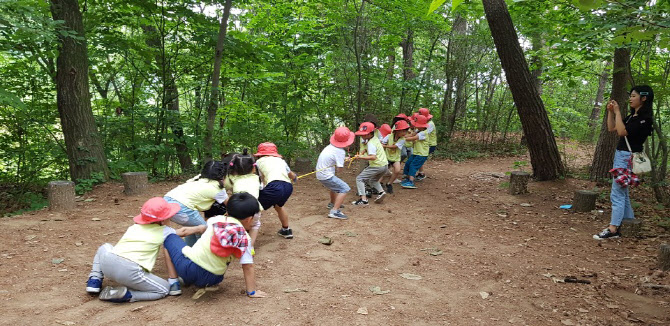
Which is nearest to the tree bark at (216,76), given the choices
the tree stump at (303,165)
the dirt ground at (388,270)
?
the tree stump at (303,165)

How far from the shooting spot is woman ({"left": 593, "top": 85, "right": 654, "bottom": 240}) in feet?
15.9

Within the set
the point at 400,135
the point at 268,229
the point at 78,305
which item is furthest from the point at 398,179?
the point at 78,305

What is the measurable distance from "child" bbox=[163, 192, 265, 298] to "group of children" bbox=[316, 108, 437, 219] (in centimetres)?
242

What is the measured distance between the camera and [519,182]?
7.51 m

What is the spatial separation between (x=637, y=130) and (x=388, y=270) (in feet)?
11.5

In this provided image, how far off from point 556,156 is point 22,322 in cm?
841

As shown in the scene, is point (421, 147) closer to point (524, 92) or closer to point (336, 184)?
point (524, 92)

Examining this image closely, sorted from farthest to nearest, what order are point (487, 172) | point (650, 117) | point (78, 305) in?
point (487, 172)
point (650, 117)
point (78, 305)

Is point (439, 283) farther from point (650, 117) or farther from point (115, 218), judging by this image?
point (115, 218)

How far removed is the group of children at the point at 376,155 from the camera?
19.9 ft

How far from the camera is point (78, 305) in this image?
11.0 ft

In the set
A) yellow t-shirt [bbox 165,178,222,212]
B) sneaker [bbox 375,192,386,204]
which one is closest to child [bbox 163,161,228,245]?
yellow t-shirt [bbox 165,178,222,212]

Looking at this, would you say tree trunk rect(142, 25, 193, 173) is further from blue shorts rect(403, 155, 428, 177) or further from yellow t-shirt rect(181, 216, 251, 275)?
yellow t-shirt rect(181, 216, 251, 275)

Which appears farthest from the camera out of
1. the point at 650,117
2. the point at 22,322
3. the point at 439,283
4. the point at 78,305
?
the point at 650,117
